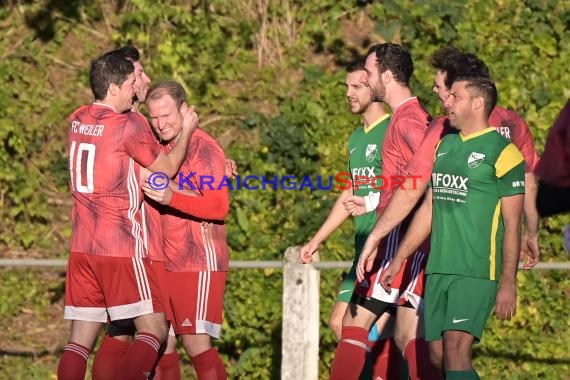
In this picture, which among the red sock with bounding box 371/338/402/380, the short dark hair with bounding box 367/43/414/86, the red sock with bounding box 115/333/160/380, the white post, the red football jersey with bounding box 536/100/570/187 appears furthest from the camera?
the white post

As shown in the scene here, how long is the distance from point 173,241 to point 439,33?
5.06 meters

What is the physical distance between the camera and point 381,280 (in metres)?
7.58

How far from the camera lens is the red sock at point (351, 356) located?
26.5ft

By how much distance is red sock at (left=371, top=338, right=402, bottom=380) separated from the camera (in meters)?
8.70

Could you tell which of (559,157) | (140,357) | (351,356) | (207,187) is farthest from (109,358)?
(559,157)

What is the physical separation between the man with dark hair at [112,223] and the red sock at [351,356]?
3.85ft

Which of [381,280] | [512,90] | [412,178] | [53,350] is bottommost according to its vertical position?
[53,350]

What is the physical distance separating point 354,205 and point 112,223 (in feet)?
4.98

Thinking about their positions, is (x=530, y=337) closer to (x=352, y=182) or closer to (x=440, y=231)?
(x=352, y=182)

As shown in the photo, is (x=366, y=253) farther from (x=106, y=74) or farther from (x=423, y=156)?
(x=106, y=74)

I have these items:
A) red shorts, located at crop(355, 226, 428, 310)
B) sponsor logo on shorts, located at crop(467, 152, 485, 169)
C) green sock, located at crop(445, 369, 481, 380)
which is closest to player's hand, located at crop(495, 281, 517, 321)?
green sock, located at crop(445, 369, 481, 380)

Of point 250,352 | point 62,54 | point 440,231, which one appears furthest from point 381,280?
point 62,54

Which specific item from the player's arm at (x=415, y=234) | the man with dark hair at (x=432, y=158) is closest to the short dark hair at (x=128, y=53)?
the man with dark hair at (x=432, y=158)

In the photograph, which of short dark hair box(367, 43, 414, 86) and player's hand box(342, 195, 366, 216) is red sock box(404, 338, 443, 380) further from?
short dark hair box(367, 43, 414, 86)
